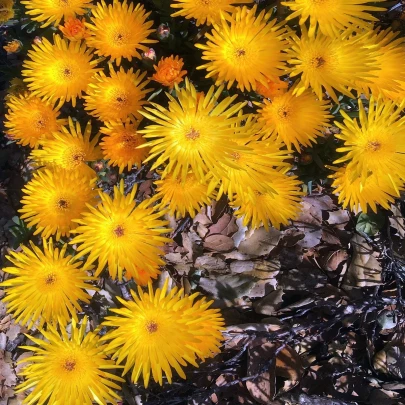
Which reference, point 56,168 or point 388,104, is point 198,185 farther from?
Result: point 388,104

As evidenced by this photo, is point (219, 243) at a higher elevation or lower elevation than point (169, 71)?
lower

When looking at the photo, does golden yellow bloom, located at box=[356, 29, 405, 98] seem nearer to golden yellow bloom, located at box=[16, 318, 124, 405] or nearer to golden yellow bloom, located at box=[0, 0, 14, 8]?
golden yellow bloom, located at box=[16, 318, 124, 405]

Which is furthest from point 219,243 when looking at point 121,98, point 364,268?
point 121,98

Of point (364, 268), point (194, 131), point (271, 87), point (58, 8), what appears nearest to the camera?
point (194, 131)

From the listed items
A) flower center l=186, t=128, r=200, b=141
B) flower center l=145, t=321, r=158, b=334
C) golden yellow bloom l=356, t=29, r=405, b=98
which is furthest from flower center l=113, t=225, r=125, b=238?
golden yellow bloom l=356, t=29, r=405, b=98

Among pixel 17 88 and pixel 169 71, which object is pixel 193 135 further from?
pixel 17 88

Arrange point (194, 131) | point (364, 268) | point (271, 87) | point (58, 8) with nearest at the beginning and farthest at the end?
point (194, 131) < point (271, 87) < point (58, 8) < point (364, 268)

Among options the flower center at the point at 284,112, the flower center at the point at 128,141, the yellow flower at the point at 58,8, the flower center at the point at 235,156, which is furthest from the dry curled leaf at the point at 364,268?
the yellow flower at the point at 58,8

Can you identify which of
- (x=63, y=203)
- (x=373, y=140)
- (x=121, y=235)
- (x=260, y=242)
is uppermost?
(x=373, y=140)
